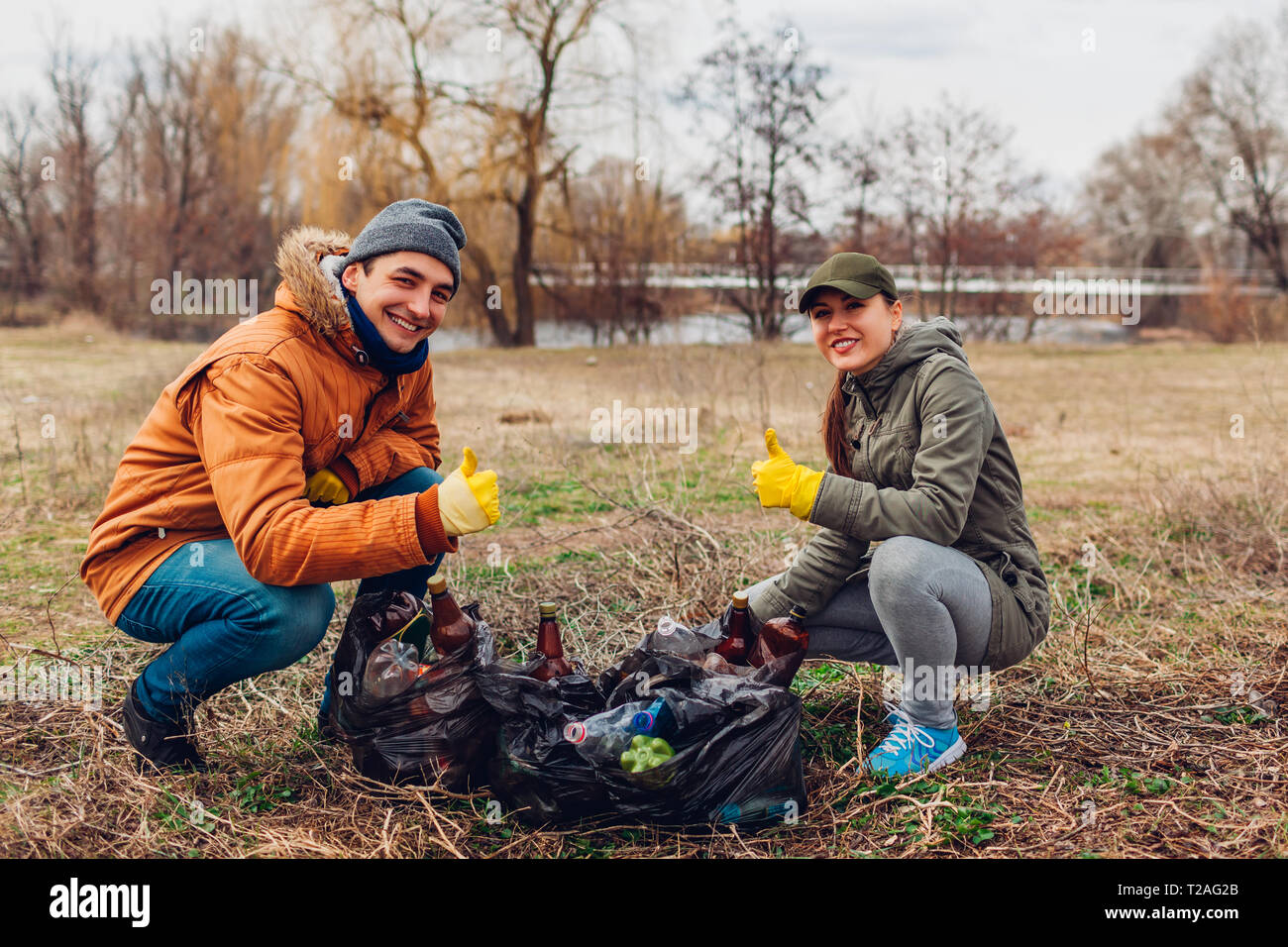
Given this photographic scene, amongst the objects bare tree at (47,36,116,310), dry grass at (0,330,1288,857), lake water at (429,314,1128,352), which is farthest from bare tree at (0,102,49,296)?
dry grass at (0,330,1288,857)

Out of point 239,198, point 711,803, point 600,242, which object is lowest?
point 711,803

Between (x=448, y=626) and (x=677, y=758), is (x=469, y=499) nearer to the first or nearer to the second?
(x=448, y=626)

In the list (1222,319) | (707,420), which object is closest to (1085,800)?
(707,420)

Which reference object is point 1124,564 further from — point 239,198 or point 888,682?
point 239,198

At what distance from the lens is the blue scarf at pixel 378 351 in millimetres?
2541

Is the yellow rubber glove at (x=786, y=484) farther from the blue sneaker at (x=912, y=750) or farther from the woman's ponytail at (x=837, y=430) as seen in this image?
the blue sneaker at (x=912, y=750)

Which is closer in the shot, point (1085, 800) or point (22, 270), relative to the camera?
point (1085, 800)

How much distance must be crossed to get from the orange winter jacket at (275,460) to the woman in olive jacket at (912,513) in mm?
1070

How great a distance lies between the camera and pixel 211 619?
249 cm

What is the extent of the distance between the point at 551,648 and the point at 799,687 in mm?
941

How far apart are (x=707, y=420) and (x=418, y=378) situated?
5.69 m

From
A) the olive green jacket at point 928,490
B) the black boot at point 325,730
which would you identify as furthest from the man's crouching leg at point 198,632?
the olive green jacket at point 928,490

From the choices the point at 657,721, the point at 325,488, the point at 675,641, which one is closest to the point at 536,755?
the point at 657,721
